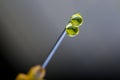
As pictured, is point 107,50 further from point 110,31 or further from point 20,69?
point 20,69

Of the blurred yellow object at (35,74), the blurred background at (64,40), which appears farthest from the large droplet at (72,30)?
the blurred background at (64,40)

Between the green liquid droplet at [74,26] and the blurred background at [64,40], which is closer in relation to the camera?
the green liquid droplet at [74,26]

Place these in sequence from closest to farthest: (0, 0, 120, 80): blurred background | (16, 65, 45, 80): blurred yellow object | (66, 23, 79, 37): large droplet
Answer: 1. (16, 65, 45, 80): blurred yellow object
2. (66, 23, 79, 37): large droplet
3. (0, 0, 120, 80): blurred background

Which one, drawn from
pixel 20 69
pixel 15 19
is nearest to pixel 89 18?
pixel 15 19

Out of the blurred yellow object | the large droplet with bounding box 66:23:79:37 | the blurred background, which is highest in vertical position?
the blurred background

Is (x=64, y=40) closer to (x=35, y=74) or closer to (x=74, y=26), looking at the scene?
(x=74, y=26)

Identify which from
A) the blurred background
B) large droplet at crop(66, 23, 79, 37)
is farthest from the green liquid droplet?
the blurred background

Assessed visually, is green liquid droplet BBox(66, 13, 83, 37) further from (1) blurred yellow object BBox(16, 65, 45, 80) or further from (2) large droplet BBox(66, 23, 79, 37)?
(1) blurred yellow object BBox(16, 65, 45, 80)

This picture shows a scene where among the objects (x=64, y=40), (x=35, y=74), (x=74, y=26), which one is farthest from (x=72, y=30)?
(x=64, y=40)

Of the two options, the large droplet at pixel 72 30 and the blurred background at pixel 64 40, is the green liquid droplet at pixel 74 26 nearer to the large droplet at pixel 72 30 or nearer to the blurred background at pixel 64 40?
the large droplet at pixel 72 30

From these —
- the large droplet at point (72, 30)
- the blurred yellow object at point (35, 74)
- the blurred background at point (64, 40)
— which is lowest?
the blurred yellow object at point (35, 74)
